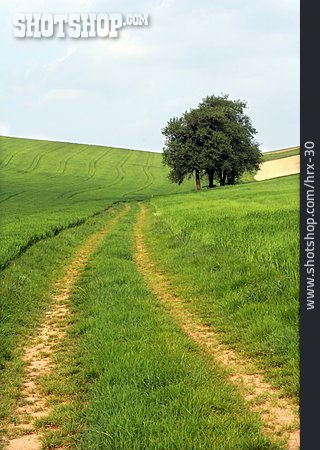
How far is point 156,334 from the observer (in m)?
7.80

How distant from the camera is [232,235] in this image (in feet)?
55.7

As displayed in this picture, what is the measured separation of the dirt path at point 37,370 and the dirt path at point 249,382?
245 centimetres

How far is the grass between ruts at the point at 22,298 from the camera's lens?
7.02 metres

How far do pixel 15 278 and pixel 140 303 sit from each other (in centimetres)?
475

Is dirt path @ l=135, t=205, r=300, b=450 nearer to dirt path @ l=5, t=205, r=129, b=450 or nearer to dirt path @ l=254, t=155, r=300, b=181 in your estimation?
dirt path @ l=5, t=205, r=129, b=450

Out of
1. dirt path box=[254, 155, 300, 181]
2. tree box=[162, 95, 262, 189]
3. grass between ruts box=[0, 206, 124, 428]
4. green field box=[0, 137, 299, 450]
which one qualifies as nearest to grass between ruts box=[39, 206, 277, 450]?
green field box=[0, 137, 299, 450]

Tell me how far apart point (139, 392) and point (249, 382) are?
1659mm

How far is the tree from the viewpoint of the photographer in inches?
2411
